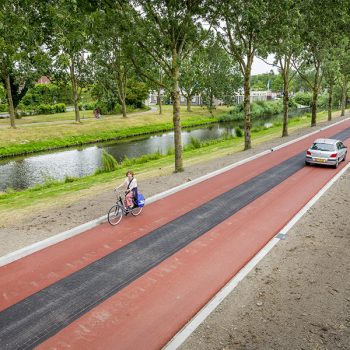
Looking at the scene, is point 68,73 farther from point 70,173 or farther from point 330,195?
point 330,195

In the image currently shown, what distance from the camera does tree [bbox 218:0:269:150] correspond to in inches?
856

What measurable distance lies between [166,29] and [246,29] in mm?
8838

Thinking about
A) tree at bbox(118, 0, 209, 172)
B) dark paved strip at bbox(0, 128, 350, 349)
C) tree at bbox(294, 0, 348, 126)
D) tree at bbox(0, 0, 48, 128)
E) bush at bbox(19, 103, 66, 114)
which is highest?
tree at bbox(294, 0, 348, 126)

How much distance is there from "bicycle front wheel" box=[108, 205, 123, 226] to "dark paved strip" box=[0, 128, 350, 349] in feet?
5.36

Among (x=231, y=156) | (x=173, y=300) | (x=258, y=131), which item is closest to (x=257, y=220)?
(x=173, y=300)

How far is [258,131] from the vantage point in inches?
1748

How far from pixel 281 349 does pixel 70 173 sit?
79.7 ft

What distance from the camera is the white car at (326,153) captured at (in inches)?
825

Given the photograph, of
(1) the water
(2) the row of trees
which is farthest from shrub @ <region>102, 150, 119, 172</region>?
(2) the row of trees

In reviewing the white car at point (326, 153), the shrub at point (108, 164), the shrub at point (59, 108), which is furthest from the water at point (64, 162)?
the shrub at point (59, 108)

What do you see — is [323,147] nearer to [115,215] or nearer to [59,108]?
[115,215]

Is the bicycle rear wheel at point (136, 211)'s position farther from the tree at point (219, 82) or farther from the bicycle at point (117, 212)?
the tree at point (219, 82)

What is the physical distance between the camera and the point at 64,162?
107 ft

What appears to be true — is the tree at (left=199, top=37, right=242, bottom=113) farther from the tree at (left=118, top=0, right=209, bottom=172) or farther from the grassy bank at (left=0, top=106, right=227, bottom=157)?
the tree at (left=118, top=0, right=209, bottom=172)
